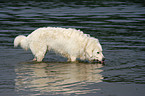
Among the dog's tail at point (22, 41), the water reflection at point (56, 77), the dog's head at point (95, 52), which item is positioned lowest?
the water reflection at point (56, 77)

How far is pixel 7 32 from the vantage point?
2081 cm

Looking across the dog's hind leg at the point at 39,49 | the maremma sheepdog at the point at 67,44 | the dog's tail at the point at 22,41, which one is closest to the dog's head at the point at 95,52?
the maremma sheepdog at the point at 67,44

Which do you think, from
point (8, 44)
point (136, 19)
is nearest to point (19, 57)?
point (8, 44)

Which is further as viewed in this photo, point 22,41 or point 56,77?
point 22,41

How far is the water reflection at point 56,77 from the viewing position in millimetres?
9875

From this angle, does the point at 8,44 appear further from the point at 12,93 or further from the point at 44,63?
the point at 12,93

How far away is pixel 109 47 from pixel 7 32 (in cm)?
714

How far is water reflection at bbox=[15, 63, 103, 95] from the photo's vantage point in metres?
9.88

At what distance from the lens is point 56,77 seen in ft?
37.4

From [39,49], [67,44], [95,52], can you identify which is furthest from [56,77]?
[95,52]

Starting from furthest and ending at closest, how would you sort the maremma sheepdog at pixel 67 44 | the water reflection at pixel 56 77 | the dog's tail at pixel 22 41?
the dog's tail at pixel 22 41 → the maremma sheepdog at pixel 67 44 → the water reflection at pixel 56 77

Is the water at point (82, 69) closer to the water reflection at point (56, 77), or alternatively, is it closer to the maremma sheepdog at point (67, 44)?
the water reflection at point (56, 77)

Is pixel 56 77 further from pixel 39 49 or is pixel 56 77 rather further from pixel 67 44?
pixel 39 49

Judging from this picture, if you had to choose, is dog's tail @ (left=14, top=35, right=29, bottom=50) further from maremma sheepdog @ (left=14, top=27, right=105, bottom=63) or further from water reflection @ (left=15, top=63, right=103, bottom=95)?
water reflection @ (left=15, top=63, right=103, bottom=95)
